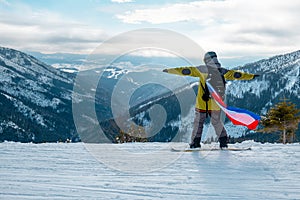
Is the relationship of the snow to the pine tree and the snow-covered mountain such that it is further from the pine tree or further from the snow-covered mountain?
the snow-covered mountain

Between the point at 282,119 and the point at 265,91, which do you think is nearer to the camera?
the point at 282,119

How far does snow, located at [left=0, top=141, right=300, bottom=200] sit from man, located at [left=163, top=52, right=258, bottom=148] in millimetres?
762

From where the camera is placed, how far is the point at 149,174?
20.0 ft

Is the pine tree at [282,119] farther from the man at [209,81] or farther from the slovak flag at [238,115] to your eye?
the slovak flag at [238,115]

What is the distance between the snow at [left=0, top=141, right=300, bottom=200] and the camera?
16.3 ft

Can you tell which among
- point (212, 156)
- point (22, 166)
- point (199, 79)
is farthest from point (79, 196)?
point (199, 79)

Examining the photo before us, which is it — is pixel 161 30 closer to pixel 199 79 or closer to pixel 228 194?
pixel 199 79

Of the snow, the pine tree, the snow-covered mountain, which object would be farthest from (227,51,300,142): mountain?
the snow

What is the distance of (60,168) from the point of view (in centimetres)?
657

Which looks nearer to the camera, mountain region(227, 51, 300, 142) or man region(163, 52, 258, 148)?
man region(163, 52, 258, 148)

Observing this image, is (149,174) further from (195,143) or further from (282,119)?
(282,119)

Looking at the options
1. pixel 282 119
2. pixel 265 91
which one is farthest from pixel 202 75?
pixel 265 91


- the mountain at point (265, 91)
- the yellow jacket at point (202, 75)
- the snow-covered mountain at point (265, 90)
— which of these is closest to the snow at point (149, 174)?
the yellow jacket at point (202, 75)

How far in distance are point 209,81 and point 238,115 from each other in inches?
39.4
